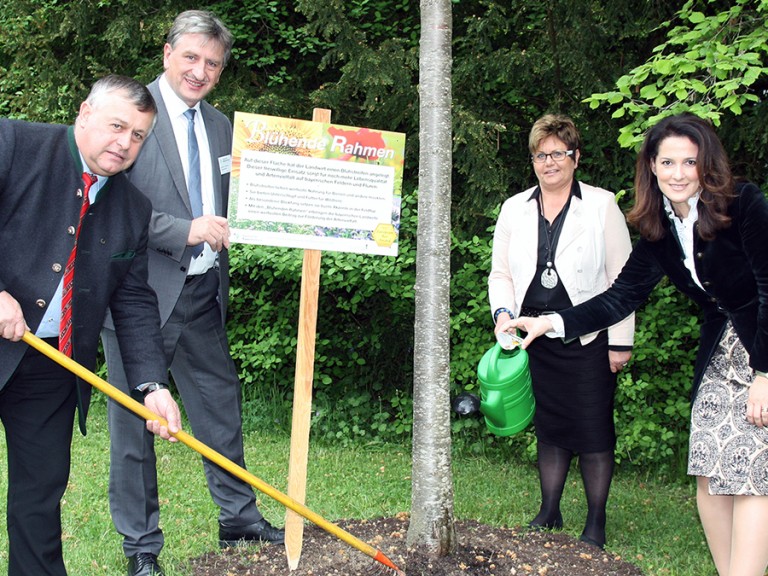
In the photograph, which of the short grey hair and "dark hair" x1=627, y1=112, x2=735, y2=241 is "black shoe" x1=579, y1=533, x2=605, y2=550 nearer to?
"dark hair" x1=627, y1=112, x2=735, y2=241

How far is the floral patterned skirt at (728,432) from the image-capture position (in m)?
3.44

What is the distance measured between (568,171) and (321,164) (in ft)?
4.27

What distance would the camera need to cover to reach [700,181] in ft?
11.4

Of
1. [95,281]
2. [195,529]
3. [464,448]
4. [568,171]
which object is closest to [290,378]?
[464,448]

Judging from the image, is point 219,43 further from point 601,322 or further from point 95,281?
point 601,322

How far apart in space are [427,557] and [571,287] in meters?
1.46

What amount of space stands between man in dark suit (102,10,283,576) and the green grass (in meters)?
0.27

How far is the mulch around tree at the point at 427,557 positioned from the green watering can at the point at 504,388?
0.52 m

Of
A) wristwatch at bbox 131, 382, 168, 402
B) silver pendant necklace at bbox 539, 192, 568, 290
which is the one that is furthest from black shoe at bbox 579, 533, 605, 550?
wristwatch at bbox 131, 382, 168, 402

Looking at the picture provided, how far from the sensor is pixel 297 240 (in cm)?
395

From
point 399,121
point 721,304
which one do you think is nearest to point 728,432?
point 721,304

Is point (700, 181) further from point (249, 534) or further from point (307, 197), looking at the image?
point (249, 534)

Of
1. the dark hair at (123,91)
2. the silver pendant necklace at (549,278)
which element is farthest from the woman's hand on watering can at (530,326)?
the dark hair at (123,91)

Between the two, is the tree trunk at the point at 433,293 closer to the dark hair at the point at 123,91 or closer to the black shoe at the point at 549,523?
the black shoe at the point at 549,523
